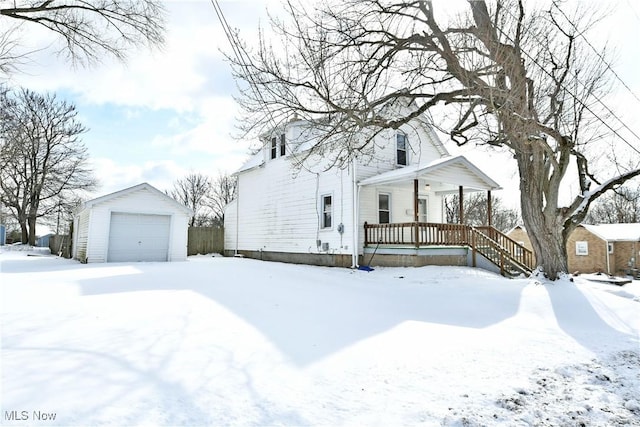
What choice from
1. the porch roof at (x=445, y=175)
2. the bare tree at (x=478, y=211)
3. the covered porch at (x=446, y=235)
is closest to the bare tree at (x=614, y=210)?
the bare tree at (x=478, y=211)

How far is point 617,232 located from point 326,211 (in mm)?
27804

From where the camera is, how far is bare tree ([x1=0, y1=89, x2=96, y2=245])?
2731 cm

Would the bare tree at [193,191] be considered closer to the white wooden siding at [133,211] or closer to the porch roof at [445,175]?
the white wooden siding at [133,211]

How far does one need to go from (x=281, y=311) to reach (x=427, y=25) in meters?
7.49

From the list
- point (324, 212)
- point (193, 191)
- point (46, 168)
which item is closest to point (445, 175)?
point (324, 212)

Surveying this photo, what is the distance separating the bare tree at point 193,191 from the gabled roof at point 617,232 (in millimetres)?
39647

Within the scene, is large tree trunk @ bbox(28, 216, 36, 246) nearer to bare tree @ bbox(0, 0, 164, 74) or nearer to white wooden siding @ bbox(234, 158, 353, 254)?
white wooden siding @ bbox(234, 158, 353, 254)

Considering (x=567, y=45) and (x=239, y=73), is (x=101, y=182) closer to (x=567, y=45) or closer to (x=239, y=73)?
(x=239, y=73)

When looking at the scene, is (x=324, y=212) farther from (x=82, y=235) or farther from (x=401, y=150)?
(x=82, y=235)

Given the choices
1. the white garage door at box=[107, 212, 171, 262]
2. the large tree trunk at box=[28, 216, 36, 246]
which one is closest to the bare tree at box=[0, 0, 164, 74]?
the white garage door at box=[107, 212, 171, 262]

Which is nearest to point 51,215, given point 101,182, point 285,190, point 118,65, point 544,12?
point 101,182

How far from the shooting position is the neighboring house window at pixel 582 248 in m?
30.3

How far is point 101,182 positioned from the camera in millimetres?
31094
